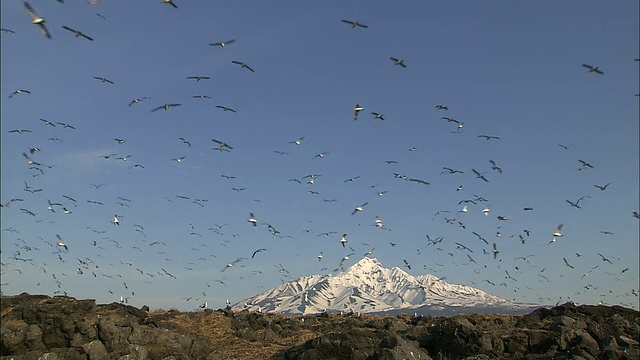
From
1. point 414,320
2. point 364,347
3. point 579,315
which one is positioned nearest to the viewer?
point 364,347

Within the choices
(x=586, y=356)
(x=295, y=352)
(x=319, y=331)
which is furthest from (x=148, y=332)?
(x=586, y=356)

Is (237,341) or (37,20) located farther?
(237,341)

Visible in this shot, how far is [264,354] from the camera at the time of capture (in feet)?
78.6

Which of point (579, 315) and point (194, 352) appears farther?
point (579, 315)

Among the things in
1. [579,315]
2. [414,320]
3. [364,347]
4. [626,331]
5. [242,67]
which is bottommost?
[414,320]

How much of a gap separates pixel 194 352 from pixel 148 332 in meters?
2.31

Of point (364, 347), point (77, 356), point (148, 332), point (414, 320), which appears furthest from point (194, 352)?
point (414, 320)

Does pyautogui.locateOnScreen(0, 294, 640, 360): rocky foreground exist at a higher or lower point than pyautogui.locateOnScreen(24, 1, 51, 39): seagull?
lower

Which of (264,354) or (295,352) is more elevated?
(295,352)

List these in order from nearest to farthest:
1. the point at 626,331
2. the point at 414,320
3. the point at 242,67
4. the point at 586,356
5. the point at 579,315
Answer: the point at 586,356
the point at 242,67
the point at 626,331
the point at 579,315
the point at 414,320

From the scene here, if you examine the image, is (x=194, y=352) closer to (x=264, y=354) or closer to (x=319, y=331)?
(x=264, y=354)

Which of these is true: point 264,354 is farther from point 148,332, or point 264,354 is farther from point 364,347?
point 364,347

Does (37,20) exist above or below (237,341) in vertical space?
above

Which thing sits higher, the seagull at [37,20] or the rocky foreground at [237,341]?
the seagull at [37,20]
